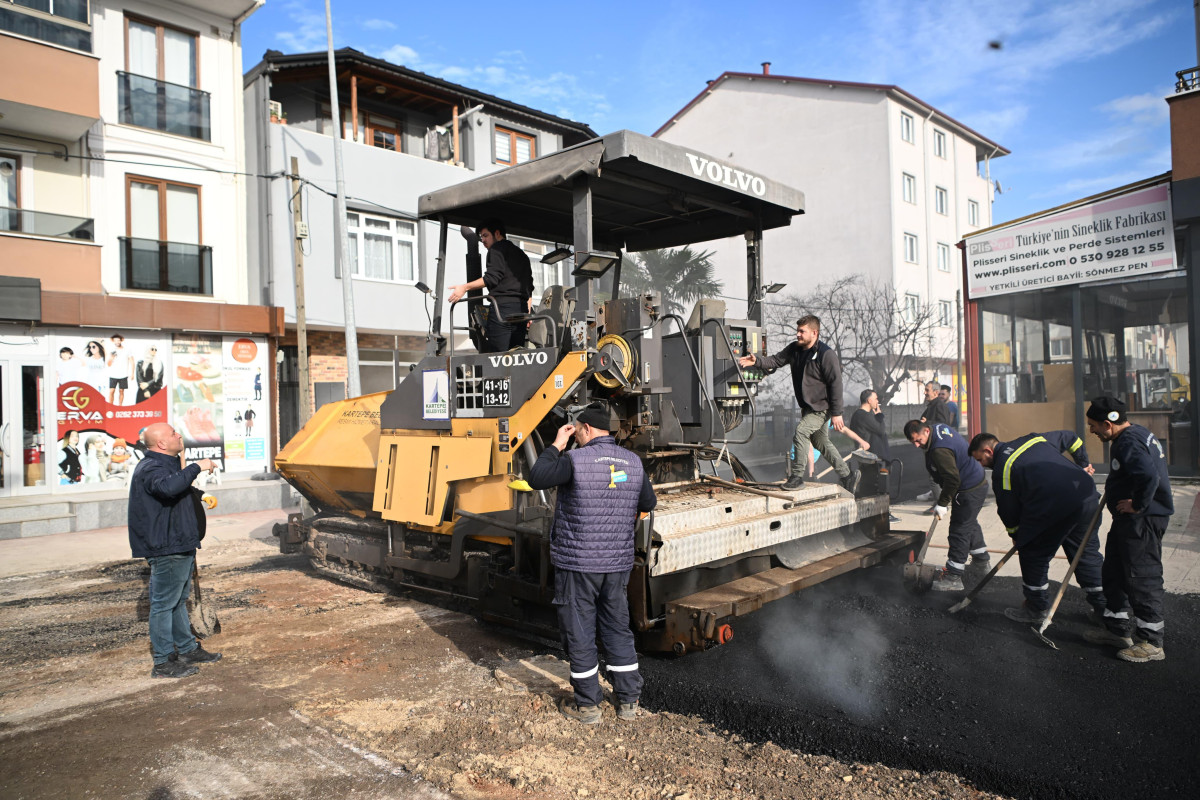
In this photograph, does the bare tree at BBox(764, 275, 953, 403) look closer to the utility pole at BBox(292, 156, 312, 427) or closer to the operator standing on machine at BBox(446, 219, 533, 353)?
the utility pole at BBox(292, 156, 312, 427)

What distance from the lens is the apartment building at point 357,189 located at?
52.9 feet

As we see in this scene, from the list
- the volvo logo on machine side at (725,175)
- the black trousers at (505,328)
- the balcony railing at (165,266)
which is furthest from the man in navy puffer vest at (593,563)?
the balcony railing at (165,266)

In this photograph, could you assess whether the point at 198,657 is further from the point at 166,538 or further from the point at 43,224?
the point at 43,224

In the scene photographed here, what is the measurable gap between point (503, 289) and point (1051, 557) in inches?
160

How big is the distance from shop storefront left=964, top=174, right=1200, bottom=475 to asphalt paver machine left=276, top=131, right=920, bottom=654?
27.2 feet

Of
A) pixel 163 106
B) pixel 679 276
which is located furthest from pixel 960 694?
pixel 679 276

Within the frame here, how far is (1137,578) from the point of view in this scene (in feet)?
15.7

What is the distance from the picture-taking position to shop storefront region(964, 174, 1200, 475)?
38.6 ft

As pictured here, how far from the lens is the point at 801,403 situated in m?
6.25

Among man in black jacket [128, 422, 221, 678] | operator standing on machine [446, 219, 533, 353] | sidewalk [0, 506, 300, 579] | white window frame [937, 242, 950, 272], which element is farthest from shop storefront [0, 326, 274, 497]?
white window frame [937, 242, 950, 272]

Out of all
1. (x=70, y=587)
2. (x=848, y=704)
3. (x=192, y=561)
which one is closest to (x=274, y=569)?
(x=70, y=587)

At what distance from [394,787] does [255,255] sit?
15015mm

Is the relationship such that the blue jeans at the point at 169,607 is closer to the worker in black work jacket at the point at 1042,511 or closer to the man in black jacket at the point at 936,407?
the worker in black work jacket at the point at 1042,511

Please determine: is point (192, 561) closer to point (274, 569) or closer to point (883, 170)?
point (274, 569)
